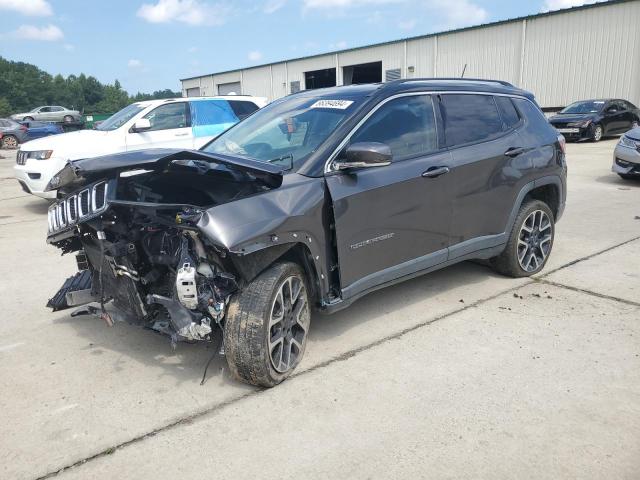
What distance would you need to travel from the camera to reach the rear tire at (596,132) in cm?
1916

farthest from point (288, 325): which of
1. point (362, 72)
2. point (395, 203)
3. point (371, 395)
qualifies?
point (362, 72)

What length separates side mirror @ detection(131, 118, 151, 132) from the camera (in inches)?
375

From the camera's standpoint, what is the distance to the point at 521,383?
3395 millimetres

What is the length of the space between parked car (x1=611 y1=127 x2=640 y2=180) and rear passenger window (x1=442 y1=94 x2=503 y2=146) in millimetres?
6998

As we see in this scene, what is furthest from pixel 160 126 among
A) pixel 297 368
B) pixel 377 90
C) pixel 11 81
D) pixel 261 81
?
pixel 11 81

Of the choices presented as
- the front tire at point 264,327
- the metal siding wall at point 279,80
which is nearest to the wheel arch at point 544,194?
the front tire at point 264,327

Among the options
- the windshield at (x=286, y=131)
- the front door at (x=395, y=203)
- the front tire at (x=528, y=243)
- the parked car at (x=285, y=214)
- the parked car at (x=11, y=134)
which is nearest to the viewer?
the parked car at (x=285, y=214)

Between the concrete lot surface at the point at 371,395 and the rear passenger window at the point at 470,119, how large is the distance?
1.42m

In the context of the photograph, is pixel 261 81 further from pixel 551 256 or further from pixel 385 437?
pixel 385 437

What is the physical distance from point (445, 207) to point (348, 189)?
1078 mm

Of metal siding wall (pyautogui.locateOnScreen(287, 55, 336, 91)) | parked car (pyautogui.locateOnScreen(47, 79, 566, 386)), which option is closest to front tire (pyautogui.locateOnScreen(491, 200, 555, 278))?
parked car (pyautogui.locateOnScreen(47, 79, 566, 386))

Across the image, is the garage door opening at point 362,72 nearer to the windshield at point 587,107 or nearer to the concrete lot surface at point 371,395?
the windshield at point 587,107

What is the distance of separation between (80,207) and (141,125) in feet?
22.0

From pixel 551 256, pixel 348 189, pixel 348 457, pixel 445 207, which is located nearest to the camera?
pixel 348 457
